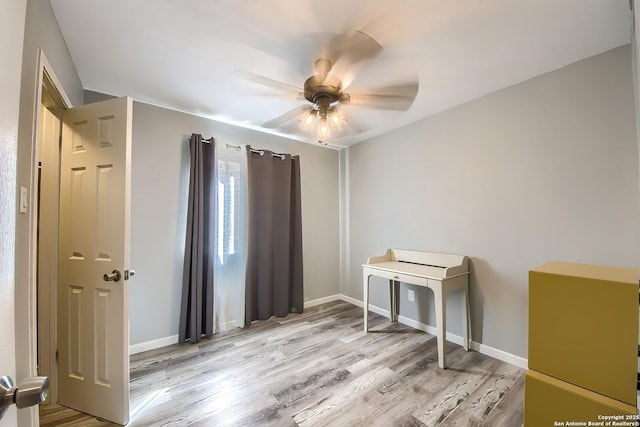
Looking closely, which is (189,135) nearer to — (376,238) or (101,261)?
(101,261)

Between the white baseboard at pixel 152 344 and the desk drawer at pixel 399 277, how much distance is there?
218 centimetres

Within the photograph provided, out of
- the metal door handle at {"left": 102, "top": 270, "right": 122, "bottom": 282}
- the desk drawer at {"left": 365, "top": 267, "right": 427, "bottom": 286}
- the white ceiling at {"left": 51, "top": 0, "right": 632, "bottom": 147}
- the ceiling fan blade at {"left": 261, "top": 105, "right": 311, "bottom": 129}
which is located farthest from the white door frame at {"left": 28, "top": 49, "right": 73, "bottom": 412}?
the desk drawer at {"left": 365, "top": 267, "right": 427, "bottom": 286}

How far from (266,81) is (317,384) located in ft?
7.69

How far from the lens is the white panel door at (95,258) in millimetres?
1597

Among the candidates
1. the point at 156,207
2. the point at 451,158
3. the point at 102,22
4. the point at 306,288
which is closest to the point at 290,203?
the point at 306,288

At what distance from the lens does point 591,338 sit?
1023mm

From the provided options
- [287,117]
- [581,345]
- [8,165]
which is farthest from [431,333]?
[8,165]

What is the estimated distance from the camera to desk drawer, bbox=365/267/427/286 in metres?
2.37

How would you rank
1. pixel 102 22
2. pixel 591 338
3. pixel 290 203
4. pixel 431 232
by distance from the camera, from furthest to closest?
1. pixel 290 203
2. pixel 431 232
3. pixel 102 22
4. pixel 591 338

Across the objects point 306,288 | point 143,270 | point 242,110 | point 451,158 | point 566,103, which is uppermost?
point 242,110

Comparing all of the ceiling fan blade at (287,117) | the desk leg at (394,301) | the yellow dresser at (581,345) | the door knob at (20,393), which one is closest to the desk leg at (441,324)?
the desk leg at (394,301)

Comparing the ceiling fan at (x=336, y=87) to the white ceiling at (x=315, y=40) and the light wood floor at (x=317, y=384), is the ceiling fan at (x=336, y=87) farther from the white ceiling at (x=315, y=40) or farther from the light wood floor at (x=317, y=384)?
the light wood floor at (x=317, y=384)

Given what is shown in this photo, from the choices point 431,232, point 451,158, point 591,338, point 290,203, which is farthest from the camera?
point 290,203

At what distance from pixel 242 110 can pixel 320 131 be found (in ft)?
3.76
